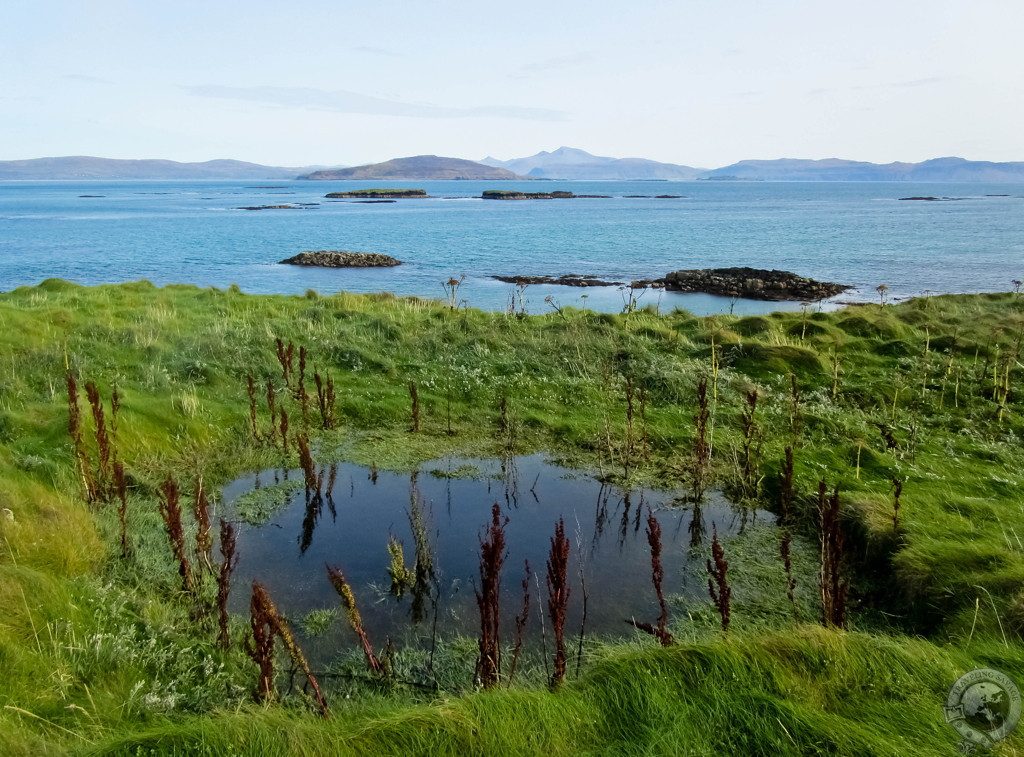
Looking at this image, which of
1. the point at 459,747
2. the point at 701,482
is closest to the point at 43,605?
the point at 459,747

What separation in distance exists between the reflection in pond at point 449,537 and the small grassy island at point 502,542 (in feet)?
0.33

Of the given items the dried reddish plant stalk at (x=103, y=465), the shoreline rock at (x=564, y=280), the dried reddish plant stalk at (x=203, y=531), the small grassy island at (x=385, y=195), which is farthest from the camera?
the small grassy island at (x=385, y=195)

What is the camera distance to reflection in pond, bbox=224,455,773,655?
22.7ft

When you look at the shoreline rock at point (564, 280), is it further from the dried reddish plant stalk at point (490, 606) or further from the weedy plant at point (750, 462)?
the dried reddish plant stalk at point (490, 606)

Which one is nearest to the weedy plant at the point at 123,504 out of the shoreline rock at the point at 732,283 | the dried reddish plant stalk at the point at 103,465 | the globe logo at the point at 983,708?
the dried reddish plant stalk at the point at 103,465

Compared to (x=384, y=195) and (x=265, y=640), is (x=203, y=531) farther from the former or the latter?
(x=384, y=195)

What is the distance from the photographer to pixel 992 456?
396 inches

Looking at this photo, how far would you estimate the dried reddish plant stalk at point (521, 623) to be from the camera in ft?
16.4

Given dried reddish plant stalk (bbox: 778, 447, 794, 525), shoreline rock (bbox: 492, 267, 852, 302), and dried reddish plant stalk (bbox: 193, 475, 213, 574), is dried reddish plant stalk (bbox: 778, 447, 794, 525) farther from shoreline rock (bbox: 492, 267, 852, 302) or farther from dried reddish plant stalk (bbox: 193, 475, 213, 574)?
shoreline rock (bbox: 492, 267, 852, 302)

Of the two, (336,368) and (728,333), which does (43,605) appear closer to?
(336,368)

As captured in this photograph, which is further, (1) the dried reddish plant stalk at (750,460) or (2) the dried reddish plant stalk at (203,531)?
(1) the dried reddish plant stalk at (750,460)

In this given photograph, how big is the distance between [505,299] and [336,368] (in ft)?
76.2

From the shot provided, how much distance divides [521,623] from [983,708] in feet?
10.5

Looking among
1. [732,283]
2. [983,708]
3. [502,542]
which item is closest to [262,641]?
[502,542]
